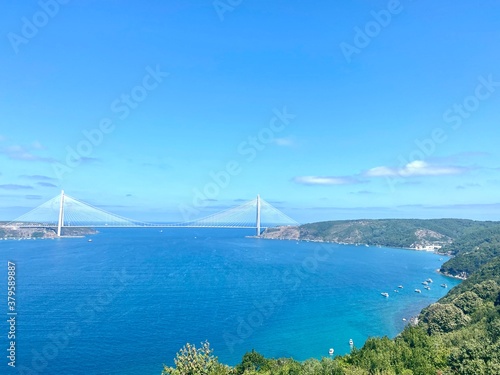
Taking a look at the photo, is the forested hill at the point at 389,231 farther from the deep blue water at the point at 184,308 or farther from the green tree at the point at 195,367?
the green tree at the point at 195,367

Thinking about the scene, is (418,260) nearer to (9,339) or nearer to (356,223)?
(356,223)

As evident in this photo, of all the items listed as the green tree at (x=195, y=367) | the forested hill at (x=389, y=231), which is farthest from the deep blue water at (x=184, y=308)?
the forested hill at (x=389, y=231)

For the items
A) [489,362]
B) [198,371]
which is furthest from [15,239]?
[489,362]

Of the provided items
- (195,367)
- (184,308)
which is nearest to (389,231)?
(184,308)

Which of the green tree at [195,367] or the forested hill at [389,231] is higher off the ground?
the forested hill at [389,231]

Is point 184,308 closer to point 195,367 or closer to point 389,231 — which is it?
point 195,367

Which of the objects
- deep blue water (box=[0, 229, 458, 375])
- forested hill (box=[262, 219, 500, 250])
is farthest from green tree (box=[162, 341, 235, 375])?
forested hill (box=[262, 219, 500, 250])

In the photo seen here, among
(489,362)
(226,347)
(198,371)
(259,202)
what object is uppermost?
(259,202)
